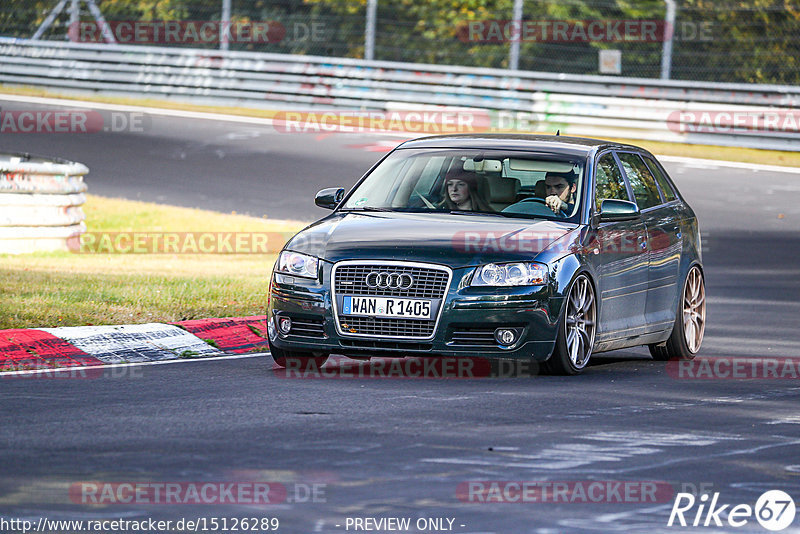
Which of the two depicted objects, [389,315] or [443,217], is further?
[443,217]

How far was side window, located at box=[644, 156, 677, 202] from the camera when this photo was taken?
12688mm

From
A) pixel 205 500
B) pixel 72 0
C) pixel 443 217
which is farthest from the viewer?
pixel 72 0

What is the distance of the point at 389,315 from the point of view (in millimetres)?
10133

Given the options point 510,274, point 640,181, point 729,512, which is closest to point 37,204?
point 640,181

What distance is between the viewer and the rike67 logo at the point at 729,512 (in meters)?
6.30

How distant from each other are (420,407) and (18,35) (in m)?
28.1

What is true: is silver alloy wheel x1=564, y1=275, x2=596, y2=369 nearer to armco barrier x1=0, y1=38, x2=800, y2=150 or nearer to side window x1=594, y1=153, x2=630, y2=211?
side window x1=594, y1=153, x2=630, y2=211

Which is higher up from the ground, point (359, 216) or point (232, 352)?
point (359, 216)

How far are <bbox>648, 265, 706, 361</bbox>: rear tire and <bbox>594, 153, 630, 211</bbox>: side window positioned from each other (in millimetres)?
1016

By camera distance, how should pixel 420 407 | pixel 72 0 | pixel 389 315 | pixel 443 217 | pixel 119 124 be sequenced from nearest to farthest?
pixel 420 407, pixel 389 315, pixel 443 217, pixel 119 124, pixel 72 0

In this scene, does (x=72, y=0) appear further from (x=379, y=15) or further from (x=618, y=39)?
(x=618, y=39)

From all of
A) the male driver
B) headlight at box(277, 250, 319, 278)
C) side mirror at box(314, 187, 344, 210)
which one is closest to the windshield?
the male driver

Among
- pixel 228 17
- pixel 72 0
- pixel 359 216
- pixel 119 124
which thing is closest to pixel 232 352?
pixel 359 216

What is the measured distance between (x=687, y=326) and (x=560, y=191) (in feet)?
6.13
